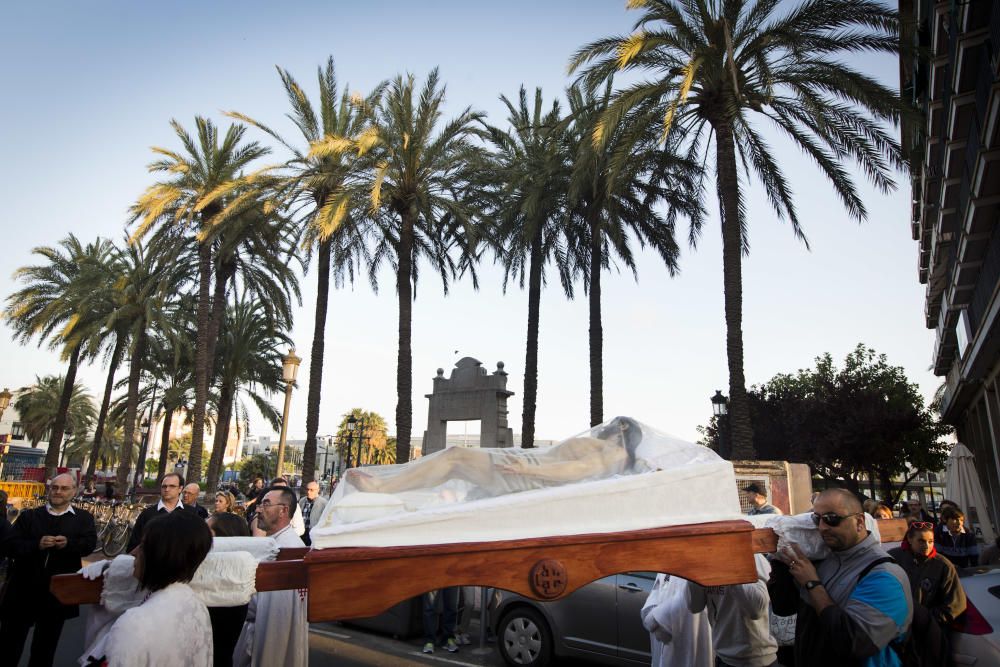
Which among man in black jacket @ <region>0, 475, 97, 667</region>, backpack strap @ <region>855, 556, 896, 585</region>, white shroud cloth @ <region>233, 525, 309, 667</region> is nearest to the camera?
backpack strap @ <region>855, 556, 896, 585</region>

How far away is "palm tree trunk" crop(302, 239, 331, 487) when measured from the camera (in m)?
18.4

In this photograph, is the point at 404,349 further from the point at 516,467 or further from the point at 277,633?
the point at 516,467

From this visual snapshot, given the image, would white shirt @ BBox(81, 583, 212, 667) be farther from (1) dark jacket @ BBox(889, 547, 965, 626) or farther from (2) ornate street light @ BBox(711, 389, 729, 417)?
(2) ornate street light @ BBox(711, 389, 729, 417)

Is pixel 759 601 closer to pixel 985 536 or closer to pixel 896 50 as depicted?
pixel 896 50

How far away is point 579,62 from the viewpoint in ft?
44.7

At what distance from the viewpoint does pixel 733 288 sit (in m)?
14.0

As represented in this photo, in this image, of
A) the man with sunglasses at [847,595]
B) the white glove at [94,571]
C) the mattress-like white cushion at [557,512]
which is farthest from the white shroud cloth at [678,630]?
the white glove at [94,571]

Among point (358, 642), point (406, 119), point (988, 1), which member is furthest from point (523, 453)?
point (406, 119)

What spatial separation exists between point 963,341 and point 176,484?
20966mm

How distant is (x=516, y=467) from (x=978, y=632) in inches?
168

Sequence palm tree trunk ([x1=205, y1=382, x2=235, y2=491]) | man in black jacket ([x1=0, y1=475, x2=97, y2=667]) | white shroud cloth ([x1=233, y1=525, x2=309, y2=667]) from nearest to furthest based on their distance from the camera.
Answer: white shroud cloth ([x1=233, y1=525, x2=309, y2=667]), man in black jacket ([x1=0, y1=475, x2=97, y2=667]), palm tree trunk ([x1=205, y1=382, x2=235, y2=491])

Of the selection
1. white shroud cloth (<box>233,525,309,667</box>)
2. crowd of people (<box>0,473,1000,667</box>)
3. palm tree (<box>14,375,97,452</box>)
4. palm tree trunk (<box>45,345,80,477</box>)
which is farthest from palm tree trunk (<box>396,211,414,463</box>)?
palm tree (<box>14,375,97,452</box>)

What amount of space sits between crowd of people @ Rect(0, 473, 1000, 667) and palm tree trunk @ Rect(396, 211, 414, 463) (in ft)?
34.8

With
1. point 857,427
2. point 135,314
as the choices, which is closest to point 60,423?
point 135,314
